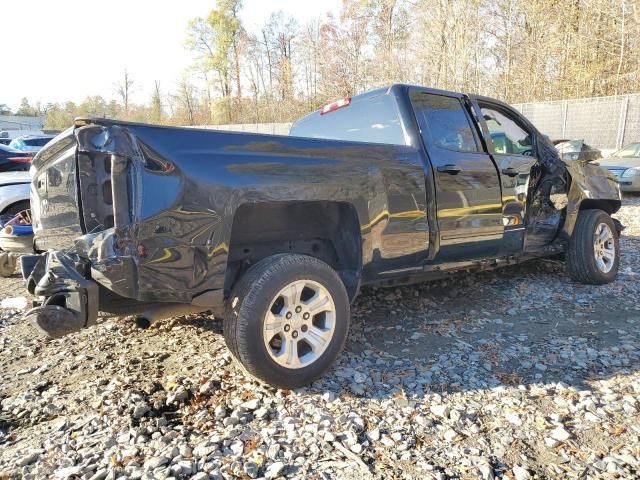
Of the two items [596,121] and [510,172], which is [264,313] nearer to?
[510,172]

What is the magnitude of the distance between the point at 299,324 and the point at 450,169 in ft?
5.81

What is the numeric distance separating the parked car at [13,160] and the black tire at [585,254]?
34.3 feet

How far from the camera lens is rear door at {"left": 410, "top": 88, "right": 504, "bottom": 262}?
358 centimetres

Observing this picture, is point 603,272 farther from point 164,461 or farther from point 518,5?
point 518,5

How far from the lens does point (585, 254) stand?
4766 mm

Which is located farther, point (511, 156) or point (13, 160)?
point (13, 160)

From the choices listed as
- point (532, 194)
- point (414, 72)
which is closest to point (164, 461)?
point (532, 194)

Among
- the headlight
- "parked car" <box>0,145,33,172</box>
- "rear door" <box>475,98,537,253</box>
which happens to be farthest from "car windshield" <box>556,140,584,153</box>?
"parked car" <box>0,145,33,172</box>

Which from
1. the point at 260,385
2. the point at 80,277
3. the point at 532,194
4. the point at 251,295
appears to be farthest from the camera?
the point at 532,194

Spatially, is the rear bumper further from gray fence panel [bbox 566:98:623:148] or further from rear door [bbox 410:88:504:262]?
gray fence panel [bbox 566:98:623:148]

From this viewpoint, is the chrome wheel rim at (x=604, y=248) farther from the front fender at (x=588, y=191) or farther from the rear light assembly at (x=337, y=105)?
the rear light assembly at (x=337, y=105)

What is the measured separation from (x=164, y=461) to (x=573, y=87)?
26099mm

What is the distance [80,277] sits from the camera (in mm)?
2346

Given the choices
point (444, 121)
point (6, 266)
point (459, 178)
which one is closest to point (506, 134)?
point (444, 121)
